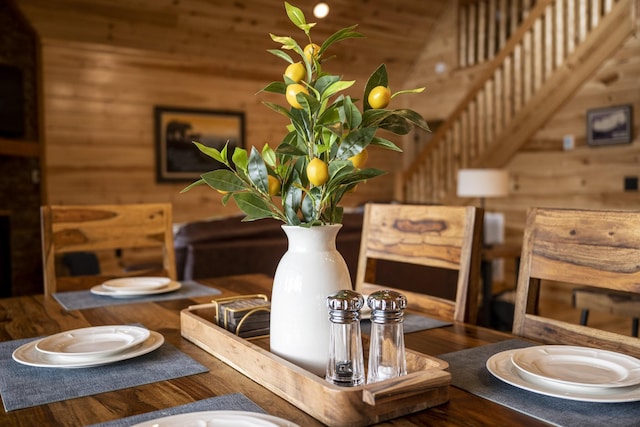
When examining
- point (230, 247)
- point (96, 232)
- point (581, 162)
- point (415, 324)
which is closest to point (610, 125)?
point (581, 162)

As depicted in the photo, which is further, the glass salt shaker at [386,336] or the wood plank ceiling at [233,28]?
the wood plank ceiling at [233,28]

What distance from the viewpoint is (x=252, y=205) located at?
0.97 meters

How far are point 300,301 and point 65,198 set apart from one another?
553cm

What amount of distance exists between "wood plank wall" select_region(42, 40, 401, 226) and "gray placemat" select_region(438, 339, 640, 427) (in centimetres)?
475

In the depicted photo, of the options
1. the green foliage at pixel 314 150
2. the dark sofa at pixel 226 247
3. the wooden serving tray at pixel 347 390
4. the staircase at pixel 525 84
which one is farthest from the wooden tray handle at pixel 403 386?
the staircase at pixel 525 84

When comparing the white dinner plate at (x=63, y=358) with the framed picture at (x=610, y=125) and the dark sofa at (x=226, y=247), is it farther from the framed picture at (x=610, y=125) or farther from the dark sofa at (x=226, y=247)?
the framed picture at (x=610, y=125)

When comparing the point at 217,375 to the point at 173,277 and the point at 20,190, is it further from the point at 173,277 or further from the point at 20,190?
the point at 20,190

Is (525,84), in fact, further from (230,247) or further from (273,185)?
(273,185)

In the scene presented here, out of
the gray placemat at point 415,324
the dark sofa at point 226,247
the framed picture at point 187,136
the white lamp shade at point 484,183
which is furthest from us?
the framed picture at point 187,136

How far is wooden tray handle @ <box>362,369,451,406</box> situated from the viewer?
2.47 feet

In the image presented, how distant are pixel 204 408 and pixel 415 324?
65 centimetres

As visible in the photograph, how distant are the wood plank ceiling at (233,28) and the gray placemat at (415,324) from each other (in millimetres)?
5075

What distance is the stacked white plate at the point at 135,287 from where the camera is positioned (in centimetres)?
167

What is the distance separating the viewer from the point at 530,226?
137cm
